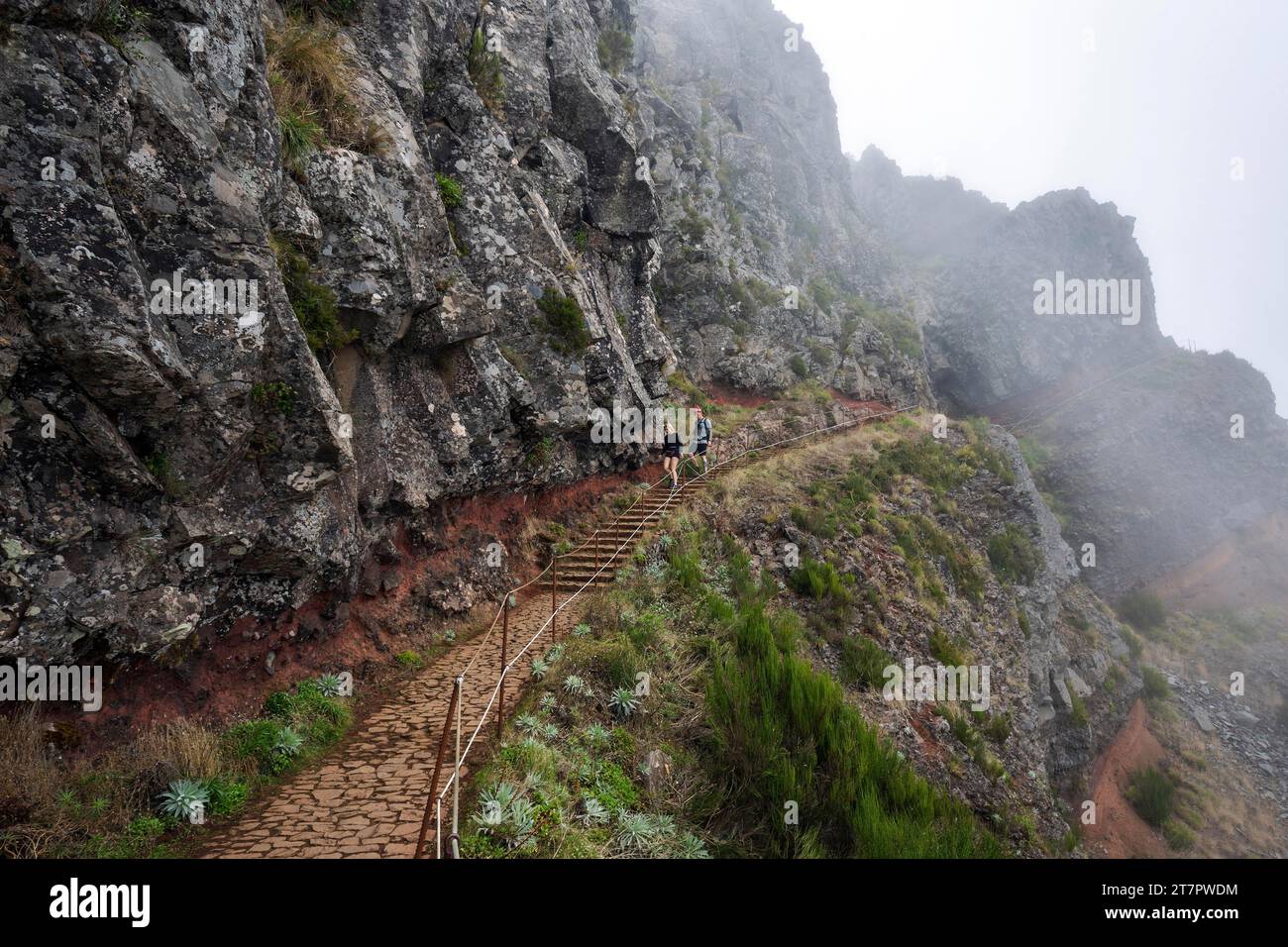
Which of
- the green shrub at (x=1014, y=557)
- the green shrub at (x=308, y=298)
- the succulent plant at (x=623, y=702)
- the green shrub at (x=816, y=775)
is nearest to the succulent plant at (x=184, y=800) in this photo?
the succulent plant at (x=623, y=702)

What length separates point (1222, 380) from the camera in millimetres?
45781

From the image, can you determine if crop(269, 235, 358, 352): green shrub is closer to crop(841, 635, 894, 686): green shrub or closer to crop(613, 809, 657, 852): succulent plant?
crop(613, 809, 657, 852): succulent plant

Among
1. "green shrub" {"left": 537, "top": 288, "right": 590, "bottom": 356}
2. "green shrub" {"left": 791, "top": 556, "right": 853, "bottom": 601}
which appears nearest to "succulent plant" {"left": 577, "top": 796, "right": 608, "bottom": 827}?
"green shrub" {"left": 537, "top": 288, "right": 590, "bottom": 356}

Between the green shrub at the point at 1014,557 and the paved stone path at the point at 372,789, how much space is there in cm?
2033

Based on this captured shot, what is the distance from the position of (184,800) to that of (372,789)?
1.49 meters

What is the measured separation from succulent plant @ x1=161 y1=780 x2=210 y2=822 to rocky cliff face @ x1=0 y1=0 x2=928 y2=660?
137cm

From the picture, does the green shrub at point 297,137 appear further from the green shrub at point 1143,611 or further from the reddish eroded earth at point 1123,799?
the green shrub at point 1143,611

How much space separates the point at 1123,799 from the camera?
21172mm

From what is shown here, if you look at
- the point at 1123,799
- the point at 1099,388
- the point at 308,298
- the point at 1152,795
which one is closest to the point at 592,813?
the point at 308,298

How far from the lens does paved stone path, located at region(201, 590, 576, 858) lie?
504 cm

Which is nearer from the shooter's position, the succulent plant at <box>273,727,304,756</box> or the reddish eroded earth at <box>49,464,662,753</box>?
the reddish eroded earth at <box>49,464,662,753</box>

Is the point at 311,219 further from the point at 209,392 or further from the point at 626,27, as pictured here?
the point at 626,27

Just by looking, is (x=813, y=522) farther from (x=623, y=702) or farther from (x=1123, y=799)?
(x=1123, y=799)

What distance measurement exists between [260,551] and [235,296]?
2849 millimetres
